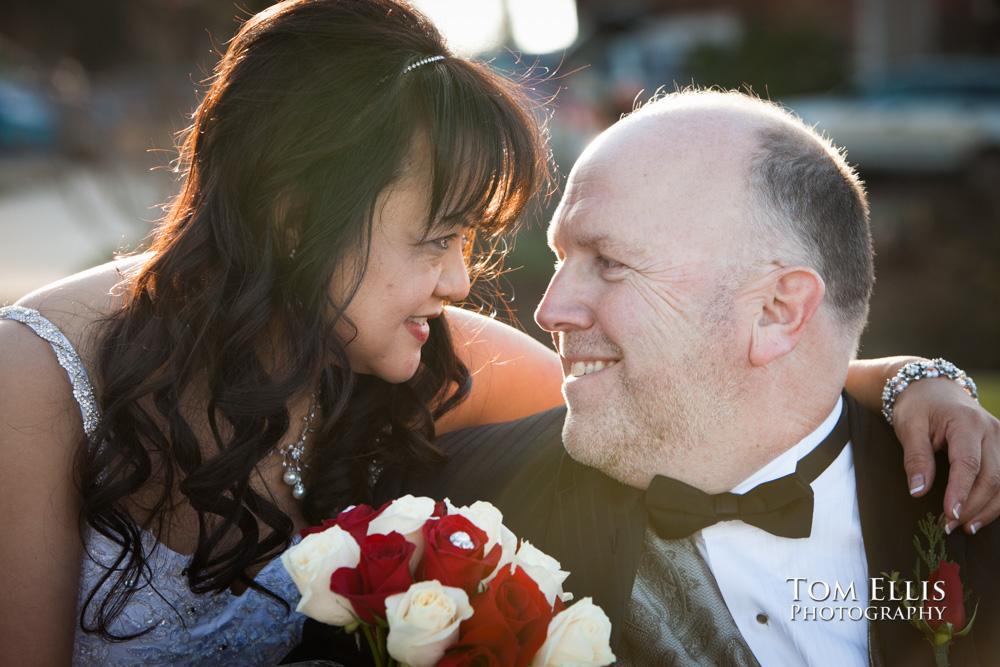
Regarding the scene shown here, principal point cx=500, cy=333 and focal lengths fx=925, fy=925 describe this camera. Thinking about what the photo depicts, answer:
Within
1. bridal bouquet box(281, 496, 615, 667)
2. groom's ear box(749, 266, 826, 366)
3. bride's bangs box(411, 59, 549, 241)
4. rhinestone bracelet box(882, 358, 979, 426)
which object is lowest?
rhinestone bracelet box(882, 358, 979, 426)

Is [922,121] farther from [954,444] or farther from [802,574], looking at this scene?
[802,574]

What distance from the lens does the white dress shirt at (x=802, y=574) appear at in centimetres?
251

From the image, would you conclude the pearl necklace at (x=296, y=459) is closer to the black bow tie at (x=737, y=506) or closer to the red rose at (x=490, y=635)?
the black bow tie at (x=737, y=506)

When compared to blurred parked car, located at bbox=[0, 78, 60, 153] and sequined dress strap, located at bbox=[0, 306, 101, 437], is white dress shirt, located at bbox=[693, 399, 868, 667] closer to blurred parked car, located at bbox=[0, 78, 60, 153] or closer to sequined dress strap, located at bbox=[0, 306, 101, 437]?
sequined dress strap, located at bbox=[0, 306, 101, 437]

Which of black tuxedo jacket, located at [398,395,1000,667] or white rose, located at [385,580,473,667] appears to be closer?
white rose, located at [385,580,473,667]

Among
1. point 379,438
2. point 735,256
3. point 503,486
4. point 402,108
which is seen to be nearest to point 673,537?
point 503,486

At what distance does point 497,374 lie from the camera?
3.48 m

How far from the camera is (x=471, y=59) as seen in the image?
9.57 ft

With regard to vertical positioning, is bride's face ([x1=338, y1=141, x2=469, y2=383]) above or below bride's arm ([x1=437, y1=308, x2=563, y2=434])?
above

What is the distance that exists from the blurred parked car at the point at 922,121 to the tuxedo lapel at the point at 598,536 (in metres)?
9.74

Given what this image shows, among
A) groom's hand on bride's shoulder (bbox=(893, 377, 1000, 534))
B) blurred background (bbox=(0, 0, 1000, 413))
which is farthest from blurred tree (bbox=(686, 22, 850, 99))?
groom's hand on bride's shoulder (bbox=(893, 377, 1000, 534))

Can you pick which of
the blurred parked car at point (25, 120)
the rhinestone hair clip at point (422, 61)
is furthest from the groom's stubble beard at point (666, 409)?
the blurred parked car at point (25, 120)

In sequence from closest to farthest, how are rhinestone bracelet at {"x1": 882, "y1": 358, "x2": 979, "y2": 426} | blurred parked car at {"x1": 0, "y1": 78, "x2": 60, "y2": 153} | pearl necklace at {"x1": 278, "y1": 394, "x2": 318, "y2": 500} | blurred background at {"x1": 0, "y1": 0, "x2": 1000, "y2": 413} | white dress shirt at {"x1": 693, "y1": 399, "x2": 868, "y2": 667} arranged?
1. white dress shirt at {"x1": 693, "y1": 399, "x2": 868, "y2": 667}
2. rhinestone bracelet at {"x1": 882, "y1": 358, "x2": 979, "y2": 426}
3. pearl necklace at {"x1": 278, "y1": 394, "x2": 318, "y2": 500}
4. blurred background at {"x1": 0, "y1": 0, "x2": 1000, "y2": 413}
5. blurred parked car at {"x1": 0, "y1": 78, "x2": 60, "y2": 153}

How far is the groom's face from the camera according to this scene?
8.45ft
